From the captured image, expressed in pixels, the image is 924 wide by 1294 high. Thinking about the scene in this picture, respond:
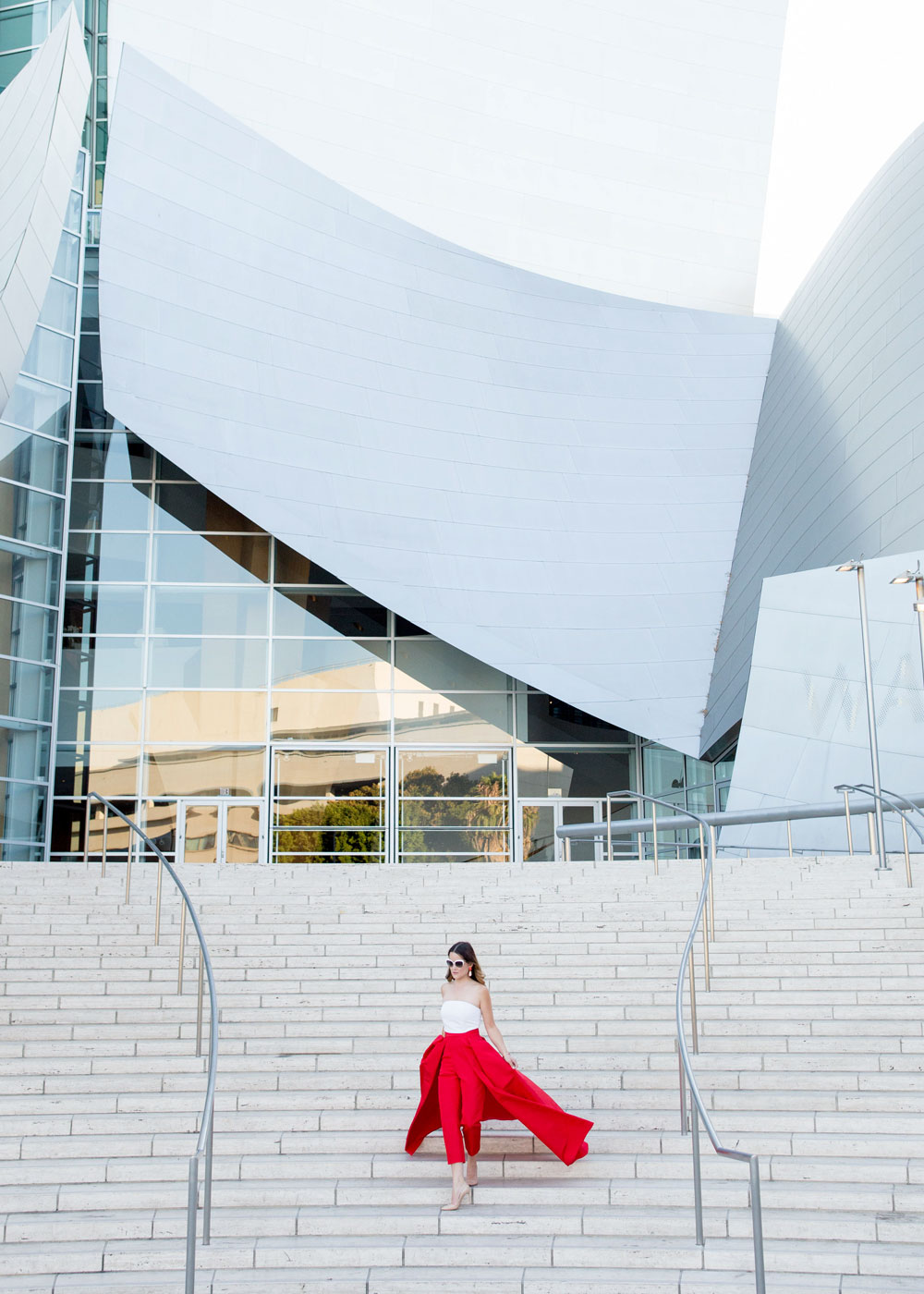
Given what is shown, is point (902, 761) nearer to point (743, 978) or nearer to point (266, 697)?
point (743, 978)

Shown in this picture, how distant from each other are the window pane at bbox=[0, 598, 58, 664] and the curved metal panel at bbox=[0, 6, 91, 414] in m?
3.37

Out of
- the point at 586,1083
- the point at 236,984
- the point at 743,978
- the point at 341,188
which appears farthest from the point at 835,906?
the point at 341,188

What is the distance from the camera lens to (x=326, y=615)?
21.5 metres

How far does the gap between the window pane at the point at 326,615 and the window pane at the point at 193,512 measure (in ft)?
4.74

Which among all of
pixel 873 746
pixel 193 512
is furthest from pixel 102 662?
pixel 873 746

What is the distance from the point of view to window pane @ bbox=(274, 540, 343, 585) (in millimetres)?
21547

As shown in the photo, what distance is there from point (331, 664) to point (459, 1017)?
16021 millimetres

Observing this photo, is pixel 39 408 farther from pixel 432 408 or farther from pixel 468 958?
pixel 468 958

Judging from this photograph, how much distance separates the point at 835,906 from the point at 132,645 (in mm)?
14099

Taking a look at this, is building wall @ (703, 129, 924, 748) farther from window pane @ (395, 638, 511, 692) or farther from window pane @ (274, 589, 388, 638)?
window pane @ (274, 589, 388, 638)

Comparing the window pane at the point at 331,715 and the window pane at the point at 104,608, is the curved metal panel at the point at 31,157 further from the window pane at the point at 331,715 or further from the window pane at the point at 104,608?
the window pane at the point at 331,715

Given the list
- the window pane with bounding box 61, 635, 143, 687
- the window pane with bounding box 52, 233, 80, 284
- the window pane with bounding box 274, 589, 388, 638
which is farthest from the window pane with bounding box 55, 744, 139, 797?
the window pane with bounding box 52, 233, 80, 284

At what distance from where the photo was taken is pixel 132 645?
20.9 metres

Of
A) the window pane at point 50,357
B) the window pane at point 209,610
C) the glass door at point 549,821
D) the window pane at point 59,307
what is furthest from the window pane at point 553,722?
the window pane at point 59,307
